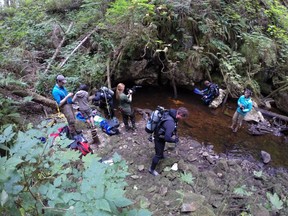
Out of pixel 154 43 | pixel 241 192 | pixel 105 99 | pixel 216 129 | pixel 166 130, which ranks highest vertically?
pixel 166 130

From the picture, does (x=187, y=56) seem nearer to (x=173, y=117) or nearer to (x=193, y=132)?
(x=193, y=132)

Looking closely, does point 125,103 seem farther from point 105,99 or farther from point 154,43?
point 154,43

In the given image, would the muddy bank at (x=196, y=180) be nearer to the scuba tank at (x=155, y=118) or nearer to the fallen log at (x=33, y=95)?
the scuba tank at (x=155, y=118)

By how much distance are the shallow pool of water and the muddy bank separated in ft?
1.50

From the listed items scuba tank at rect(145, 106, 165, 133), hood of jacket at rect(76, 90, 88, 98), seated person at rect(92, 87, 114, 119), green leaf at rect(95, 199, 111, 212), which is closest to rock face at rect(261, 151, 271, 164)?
scuba tank at rect(145, 106, 165, 133)

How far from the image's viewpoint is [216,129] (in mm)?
9406

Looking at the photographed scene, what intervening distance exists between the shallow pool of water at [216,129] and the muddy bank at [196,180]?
457mm

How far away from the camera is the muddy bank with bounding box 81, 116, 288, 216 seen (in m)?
5.04

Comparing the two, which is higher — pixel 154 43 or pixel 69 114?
pixel 154 43

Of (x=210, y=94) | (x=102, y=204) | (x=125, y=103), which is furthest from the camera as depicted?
(x=210, y=94)

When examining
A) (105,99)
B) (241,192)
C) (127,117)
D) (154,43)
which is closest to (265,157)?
(241,192)

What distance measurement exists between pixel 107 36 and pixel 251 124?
7.94 meters

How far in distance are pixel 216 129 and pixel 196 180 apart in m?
3.79

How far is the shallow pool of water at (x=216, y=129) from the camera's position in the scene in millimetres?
8367
